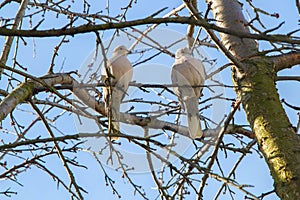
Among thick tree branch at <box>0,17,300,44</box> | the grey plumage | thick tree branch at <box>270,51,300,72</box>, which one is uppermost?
the grey plumage

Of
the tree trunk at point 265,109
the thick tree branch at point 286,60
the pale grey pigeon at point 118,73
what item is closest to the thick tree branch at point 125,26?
the tree trunk at point 265,109

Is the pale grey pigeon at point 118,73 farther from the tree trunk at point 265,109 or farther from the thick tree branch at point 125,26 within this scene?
the thick tree branch at point 125,26

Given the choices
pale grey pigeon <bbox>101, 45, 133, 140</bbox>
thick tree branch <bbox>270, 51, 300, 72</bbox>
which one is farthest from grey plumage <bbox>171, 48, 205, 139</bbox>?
thick tree branch <bbox>270, 51, 300, 72</bbox>

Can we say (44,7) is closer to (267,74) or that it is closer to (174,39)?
(174,39)

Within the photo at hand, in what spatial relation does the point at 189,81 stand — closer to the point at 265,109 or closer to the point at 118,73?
the point at 118,73

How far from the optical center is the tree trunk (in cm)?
242

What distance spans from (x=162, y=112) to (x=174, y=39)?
2.49ft

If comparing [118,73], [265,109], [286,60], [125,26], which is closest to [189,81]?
[118,73]

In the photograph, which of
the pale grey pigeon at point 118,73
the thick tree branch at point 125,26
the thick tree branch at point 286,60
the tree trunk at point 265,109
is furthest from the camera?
the pale grey pigeon at point 118,73

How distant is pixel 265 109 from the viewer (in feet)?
8.79

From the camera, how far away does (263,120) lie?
8.69 feet

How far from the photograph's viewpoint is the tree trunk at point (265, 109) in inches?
95.3

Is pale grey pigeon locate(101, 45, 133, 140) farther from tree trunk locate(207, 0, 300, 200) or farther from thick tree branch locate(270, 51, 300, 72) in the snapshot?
thick tree branch locate(270, 51, 300, 72)

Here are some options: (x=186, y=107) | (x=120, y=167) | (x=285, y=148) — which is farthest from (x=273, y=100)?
(x=120, y=167)
